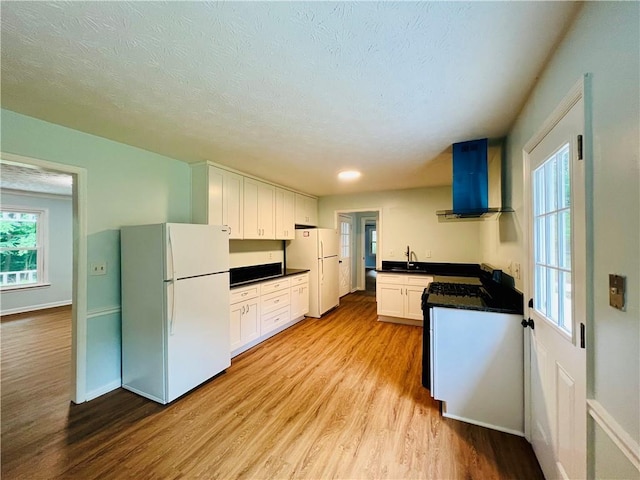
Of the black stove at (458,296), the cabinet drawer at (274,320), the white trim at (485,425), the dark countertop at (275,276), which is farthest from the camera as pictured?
the cabinet drawer at (274,320)

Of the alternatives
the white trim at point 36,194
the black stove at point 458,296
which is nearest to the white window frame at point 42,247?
the white trim at point 36,194

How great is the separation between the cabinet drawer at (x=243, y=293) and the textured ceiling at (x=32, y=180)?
2.57 m

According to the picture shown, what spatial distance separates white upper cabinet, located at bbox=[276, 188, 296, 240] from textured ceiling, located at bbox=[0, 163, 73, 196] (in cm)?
271

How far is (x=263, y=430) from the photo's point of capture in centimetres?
189

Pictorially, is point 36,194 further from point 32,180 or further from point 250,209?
point 250,209

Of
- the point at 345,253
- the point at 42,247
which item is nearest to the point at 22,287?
the point at 42,247

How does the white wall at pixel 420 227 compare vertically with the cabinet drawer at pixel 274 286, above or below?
above

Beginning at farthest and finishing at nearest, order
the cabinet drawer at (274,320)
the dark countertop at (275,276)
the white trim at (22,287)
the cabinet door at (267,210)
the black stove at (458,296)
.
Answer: the white trim at (22,287), the cabinet door at (267,210), the cabinet drawer at (274,320), the dark countertop at (275,276), the black stove at (458,296)

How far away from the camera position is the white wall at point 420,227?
14.4 feet

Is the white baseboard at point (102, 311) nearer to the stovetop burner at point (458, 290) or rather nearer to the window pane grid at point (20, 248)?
the stovetop burner at point (458, 290)

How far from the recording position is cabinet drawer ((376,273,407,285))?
13.8 feet

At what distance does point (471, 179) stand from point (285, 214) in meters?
2.86

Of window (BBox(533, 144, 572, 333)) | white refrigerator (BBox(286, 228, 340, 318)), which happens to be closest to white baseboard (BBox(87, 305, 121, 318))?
white refrigerator (BBox(286, 228, 340, 318))

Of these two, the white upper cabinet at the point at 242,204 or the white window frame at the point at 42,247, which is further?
the white window frame at the point at 42,247
